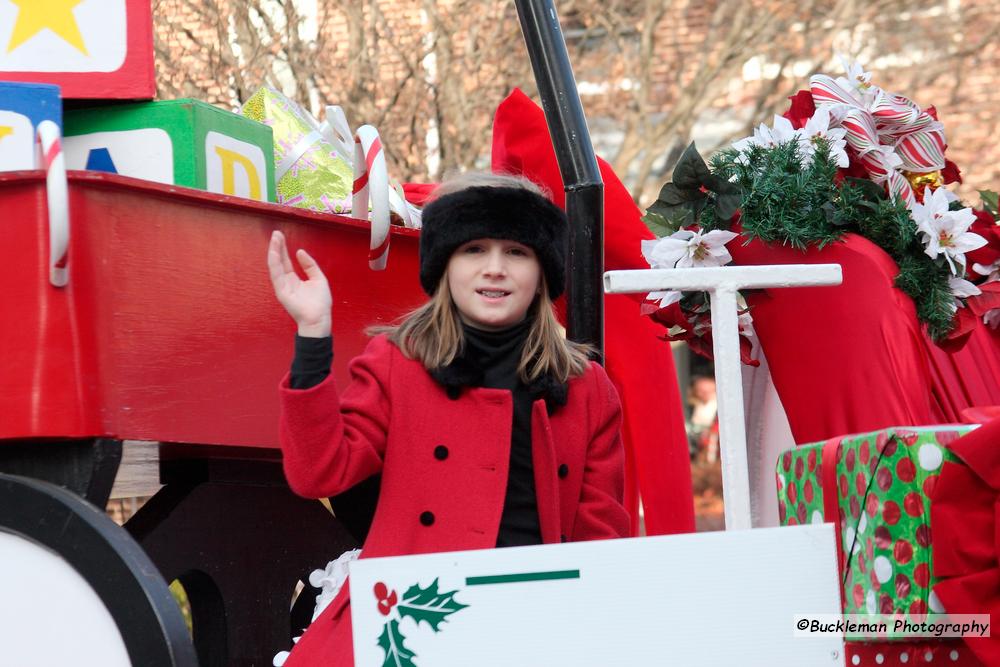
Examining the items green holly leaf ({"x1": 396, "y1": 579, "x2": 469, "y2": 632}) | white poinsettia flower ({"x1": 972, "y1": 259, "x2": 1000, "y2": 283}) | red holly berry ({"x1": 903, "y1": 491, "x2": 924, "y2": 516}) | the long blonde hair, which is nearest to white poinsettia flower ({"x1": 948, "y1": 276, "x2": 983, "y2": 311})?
white poinsettia flower ({"x1": 972, "y1": 259, "x2": 1000, "y2": 283})

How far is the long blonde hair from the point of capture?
2803 millimetres

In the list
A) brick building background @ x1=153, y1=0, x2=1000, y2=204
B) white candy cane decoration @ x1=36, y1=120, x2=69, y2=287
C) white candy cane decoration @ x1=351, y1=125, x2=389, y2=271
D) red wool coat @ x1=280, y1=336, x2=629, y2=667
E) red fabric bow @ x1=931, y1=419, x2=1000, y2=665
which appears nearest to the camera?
red fabric bow @ x1=931, y1=419, x2=1000, y2=665

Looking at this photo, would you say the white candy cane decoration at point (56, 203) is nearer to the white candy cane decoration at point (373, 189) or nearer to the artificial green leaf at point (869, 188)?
the white candy cane decoration at point (373, 189)

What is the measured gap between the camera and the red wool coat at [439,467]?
268 cm

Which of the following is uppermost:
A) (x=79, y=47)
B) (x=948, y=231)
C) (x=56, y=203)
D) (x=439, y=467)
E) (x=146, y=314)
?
(x=79, y=47)

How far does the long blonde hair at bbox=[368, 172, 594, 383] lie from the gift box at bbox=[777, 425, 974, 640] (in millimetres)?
531

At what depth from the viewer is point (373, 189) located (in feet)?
9.62

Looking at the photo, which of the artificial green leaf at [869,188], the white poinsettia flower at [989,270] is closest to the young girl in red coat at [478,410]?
the artificial green leaf at [869,188]

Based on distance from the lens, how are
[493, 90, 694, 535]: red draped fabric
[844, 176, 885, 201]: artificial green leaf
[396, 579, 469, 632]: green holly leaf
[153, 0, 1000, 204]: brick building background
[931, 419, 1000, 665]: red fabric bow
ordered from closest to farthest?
[396, 579, 469, 632]: green holly leaf, [931, 419, 1000, 665]: red fabric bow, [844, 176, 885, 201]: artificial green leaf, [493, 90, 694, 535]: red draped fabric, [153, 0, 1000, 204]: brick building background

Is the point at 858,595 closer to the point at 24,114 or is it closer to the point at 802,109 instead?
the point at 802,109

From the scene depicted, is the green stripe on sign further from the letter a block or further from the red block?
the letter a block

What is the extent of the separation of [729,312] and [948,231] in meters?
1.13

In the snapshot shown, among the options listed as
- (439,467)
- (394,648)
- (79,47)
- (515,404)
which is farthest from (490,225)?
(394,648)

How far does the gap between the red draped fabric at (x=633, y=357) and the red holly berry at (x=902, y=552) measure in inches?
49.6
